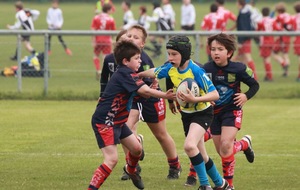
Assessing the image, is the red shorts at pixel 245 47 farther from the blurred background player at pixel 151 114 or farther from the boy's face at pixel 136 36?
the boy's face at pixel 136 36

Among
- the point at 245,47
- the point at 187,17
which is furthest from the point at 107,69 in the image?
the point at 187,17

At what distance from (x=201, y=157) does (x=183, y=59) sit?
105cm

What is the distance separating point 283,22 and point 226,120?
48.3 feet

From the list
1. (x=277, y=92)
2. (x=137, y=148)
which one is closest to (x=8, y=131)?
(x=137, y=148)

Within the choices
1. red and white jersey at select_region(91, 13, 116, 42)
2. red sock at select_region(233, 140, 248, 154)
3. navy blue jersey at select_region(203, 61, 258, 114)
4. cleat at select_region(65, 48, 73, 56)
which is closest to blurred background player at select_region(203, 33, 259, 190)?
navy blue jersey at select_region(203, 61, 258, 114)

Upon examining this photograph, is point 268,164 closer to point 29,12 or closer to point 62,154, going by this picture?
point 62,154

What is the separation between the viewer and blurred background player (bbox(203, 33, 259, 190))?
31.9 feet

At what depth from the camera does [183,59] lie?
30.3 ft

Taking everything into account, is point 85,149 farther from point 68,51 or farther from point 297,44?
point 297,44

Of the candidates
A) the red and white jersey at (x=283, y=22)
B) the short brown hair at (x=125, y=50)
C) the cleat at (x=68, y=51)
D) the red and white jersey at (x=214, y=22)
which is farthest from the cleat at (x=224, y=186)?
the red and white jersey at (x=214, y=22)

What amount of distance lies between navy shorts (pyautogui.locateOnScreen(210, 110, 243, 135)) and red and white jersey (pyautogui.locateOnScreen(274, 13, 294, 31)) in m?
14.4

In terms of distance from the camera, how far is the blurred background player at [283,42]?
21.2 meters

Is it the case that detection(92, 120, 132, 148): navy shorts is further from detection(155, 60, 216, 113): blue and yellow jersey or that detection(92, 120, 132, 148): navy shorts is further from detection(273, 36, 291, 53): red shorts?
detection(273, 36, 291, 53): red shorts

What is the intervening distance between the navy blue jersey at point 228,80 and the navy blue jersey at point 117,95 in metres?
1.21
